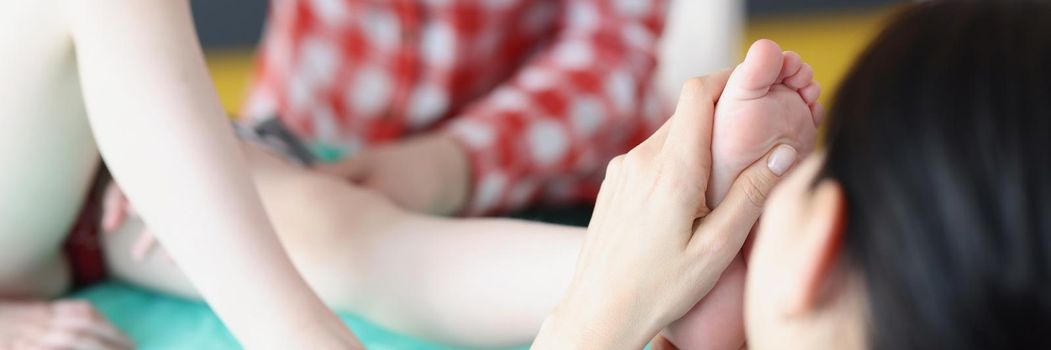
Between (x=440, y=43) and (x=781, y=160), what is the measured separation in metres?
0.56

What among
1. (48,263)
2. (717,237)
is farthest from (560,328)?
(48,263)

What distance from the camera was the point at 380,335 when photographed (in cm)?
56

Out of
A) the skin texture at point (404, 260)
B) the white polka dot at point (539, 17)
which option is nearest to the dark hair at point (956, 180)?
the skin texture at point (404, 260)

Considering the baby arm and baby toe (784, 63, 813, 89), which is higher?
baby toe (784, 63, 813, 89)

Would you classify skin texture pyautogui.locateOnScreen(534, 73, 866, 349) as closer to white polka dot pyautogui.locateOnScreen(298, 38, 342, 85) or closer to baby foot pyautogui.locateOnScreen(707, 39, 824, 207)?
baby foot pyautogui.locateOnScreen(707, 39, 824, 207)

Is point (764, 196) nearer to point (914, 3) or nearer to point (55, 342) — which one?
point (914, 3)

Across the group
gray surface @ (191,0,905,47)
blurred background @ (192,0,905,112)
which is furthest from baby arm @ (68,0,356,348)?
gray surface @ (191,0,905,47)

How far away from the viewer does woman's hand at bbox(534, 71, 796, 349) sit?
0.39 m

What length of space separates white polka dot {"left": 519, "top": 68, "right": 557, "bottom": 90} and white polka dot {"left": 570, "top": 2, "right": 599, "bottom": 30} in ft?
0.20

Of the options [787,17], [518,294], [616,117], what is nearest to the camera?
[518,294]

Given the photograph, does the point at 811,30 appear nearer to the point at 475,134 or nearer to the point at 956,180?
the point at 475,134

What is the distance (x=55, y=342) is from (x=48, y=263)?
0.26 ft

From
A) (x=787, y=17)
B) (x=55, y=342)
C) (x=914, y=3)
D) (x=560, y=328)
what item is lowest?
(x=55, y=342)

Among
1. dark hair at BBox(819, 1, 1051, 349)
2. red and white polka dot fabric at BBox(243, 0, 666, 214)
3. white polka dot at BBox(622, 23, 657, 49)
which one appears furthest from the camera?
white polka dot at BBox(622, 23, 657, 49)
